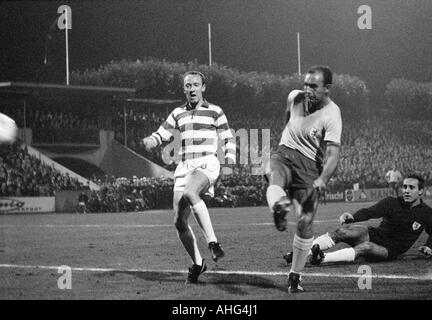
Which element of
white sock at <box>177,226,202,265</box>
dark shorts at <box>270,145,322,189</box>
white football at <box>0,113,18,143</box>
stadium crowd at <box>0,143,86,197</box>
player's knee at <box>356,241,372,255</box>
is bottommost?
stadium crowd at <box>0,143,86,197</box>

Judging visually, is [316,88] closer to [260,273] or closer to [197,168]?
[197,168]

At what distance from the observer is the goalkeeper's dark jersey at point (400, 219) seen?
8.75 m

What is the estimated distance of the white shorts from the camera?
7720mm

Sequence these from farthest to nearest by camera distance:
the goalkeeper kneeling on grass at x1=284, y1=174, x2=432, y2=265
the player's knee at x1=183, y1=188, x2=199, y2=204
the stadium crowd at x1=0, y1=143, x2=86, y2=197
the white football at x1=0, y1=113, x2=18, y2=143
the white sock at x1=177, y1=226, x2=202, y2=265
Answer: the stadium crowd at x1=0, y1=143, x2=86, y2=197 → the goalkeeper kneeling on grass at x1=284, y1=174, x2=432, y2=265 → the white sock at x1=177, y1=226, x2=202, y2=265 → the player's knee at x1=183, y1=188, x2=199, y2=204 → the white football at x1=0, y1=113, x2=18, y2=143

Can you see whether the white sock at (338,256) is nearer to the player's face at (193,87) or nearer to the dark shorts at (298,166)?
the dark shorts at (298,166)

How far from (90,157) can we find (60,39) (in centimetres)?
820

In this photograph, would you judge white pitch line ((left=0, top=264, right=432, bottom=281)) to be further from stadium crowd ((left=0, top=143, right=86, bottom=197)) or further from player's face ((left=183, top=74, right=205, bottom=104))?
stadium crowd ((left=0, top=143, right=86, bottom=197))

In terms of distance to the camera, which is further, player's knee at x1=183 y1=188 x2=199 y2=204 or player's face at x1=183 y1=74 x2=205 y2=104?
player's face at x1=183 y1=74 x2=205 y2=104

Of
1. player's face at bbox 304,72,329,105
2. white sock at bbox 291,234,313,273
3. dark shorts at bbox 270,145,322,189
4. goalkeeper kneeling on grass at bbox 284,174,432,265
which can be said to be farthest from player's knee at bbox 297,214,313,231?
goalkeeper kneeling on grass at bbox 284,174,432,265

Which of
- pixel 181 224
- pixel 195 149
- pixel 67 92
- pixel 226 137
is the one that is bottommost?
pixel 181 224

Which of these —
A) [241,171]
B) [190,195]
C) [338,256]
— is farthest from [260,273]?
[241,171]

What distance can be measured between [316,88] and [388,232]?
9.99ft

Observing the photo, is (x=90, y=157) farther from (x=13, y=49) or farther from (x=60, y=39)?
(x=13, y=49)

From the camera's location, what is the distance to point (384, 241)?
29.3 feet
